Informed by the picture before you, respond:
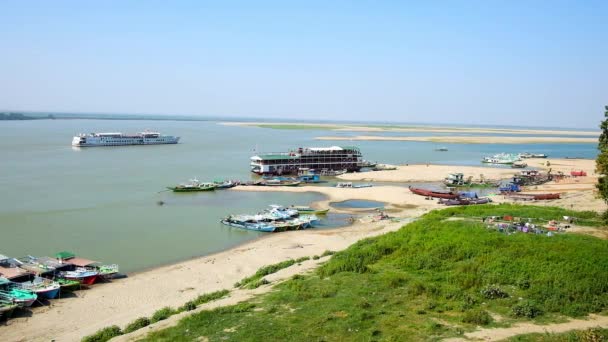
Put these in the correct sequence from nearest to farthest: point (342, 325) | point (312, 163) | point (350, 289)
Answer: point (342, 325), point (350, 289), point (312, 163)

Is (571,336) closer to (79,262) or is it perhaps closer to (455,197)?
(79,262)

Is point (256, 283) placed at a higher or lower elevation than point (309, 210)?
higher

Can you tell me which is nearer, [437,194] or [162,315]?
[162,315]

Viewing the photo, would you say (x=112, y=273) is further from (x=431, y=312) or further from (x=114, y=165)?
(x=114, y=165)

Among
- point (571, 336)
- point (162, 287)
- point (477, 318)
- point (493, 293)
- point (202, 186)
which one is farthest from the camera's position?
point (202, 186)

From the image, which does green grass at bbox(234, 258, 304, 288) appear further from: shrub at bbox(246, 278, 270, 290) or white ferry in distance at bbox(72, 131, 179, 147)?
white ferry in distance at bbox(72, 131, 179, 147)

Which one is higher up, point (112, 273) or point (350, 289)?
point (350, 289)

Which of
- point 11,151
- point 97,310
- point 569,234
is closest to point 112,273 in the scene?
point 97,310

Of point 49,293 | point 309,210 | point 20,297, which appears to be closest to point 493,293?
point 49,293
